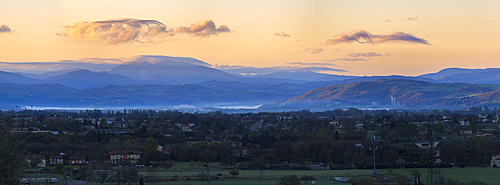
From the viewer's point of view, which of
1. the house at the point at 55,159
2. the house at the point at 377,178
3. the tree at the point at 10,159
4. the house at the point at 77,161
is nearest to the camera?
the tree at the point at 10,159

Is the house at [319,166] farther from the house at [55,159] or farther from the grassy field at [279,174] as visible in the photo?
the house at [55,159]

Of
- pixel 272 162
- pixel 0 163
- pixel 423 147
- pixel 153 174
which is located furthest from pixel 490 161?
pixel 0 163

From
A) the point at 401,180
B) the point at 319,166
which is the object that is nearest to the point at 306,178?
the point at 401,180

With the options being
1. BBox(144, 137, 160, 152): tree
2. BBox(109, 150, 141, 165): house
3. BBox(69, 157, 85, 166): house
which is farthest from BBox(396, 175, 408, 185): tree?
BBox(144, 137, 160, 152): tree

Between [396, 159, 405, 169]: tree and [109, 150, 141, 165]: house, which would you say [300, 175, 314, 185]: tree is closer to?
[396, 159, 405, 169]: tree

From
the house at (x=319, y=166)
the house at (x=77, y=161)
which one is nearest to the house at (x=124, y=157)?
the house at (x=77, y=161)

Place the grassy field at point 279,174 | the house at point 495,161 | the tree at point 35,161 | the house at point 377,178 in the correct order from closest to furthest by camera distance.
Answer: the house at point 377,178
the grassy field at point 279,174
the tree at point 35,161
the house at point 495,161
